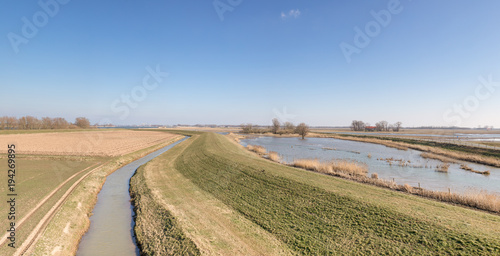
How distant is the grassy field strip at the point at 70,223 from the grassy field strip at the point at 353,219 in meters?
7.51

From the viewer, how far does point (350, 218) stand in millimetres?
9719

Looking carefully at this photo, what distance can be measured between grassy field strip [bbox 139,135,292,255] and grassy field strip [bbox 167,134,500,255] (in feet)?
1.99

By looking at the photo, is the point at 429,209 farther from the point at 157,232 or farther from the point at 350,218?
the point at 157,232

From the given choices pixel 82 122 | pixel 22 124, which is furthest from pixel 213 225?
pixel 82 122

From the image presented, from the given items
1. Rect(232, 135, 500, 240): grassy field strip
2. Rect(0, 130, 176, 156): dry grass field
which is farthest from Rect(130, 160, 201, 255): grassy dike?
Rect(0, 130, 176, 156): dry grass field

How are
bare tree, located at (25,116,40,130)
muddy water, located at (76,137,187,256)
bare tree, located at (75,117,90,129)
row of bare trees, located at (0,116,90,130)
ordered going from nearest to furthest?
muddy water, located at (76,137,187,256), row of bare trees, located at (0,116,90,130), bare tree, located at (25,116,40,130), bare tree, located at (75,117,90,129)

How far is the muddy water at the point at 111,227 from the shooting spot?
345 inches

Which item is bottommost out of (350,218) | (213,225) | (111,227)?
(111,227)

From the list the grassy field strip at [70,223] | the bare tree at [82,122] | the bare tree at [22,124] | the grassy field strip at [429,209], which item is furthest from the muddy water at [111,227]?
the bare tree at [82,122]

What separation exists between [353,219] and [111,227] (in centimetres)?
1296

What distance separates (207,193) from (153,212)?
3.88 m

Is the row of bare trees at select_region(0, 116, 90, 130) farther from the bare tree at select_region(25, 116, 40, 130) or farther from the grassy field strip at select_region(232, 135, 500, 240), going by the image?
the grassy field strip at select_region(232, 135, 500, 240)

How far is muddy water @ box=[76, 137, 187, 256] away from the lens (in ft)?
28.8

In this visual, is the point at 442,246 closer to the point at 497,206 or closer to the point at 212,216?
the point at 497,206
